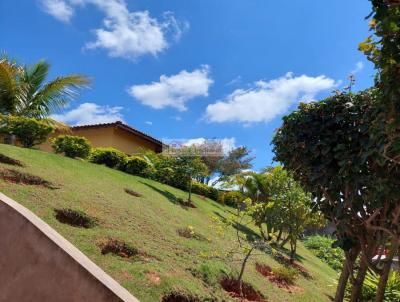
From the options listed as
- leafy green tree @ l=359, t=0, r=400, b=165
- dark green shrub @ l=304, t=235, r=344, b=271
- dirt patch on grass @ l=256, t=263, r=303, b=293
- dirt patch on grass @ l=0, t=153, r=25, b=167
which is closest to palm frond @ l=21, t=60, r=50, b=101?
dirt patch on grass @ l=0, t=153, r=25, b=167

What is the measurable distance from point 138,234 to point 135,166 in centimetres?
1049

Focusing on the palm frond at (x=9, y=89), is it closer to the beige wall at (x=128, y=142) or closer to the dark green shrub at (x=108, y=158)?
the dark green shrub at (x=108, y=158)

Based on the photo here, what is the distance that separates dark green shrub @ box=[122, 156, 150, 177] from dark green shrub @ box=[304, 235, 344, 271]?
907cm

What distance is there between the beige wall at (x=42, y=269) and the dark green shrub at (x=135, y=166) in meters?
14.9

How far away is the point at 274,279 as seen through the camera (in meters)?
10.0

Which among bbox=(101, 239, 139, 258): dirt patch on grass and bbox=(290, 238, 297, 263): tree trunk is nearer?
bbox=(101, 239, 139, 258): dirt patch on grass

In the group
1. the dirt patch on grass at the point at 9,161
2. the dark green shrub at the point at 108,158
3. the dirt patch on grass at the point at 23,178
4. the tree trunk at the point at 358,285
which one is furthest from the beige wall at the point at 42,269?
the dark green shrub at the point at 108,158

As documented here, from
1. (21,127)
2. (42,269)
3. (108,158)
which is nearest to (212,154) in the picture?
(108,158)

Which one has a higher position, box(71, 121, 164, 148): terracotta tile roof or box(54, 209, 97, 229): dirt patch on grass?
box(71, 121, 164, 148): terracotta tile roof

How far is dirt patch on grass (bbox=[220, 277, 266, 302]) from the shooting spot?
782cm

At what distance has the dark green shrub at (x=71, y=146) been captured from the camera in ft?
56.0

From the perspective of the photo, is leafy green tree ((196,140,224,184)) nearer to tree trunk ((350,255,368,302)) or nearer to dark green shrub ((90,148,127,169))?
dark green shrub ((90,148,127,169))

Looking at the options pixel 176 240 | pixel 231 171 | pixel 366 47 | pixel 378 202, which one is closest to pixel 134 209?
pixel 176 240

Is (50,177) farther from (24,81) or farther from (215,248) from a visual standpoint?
(24,81)
